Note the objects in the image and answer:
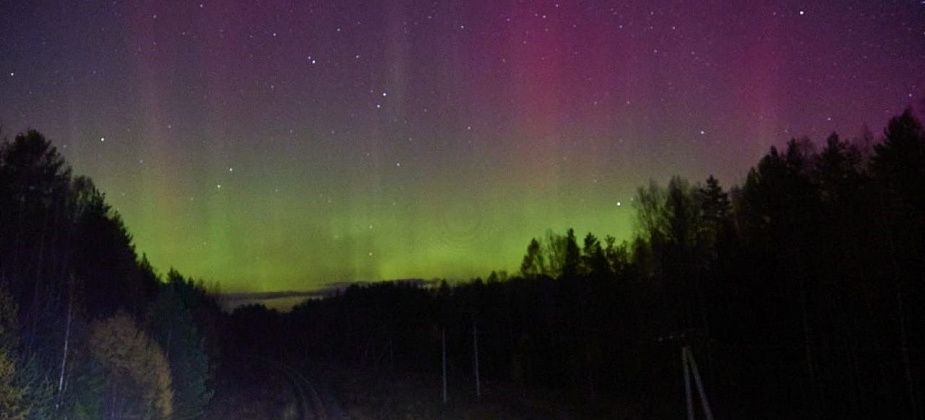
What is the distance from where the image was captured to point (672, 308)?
4828cm

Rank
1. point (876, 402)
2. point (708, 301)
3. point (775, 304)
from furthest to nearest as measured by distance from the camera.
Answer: point (708, 301), point (775, 304), point (876, 402)

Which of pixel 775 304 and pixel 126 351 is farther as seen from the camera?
pixel 775 304

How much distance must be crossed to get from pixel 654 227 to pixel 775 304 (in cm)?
2136

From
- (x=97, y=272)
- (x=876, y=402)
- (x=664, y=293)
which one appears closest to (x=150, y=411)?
(x=97, y=272)

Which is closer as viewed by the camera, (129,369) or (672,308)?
(129,369)

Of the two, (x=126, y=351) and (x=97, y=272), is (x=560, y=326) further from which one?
(x=126, y=351)

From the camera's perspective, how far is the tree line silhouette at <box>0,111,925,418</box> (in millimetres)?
18172

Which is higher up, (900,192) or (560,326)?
(900,192)

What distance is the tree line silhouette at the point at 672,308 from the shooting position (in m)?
18.2

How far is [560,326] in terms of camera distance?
59.4 meters

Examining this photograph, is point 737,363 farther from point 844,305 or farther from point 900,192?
point 900,192

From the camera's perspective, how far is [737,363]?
3338cm

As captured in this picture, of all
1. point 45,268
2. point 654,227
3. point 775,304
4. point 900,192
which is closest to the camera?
point 45,268

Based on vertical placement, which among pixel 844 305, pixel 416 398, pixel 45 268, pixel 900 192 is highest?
pixel 900 192
